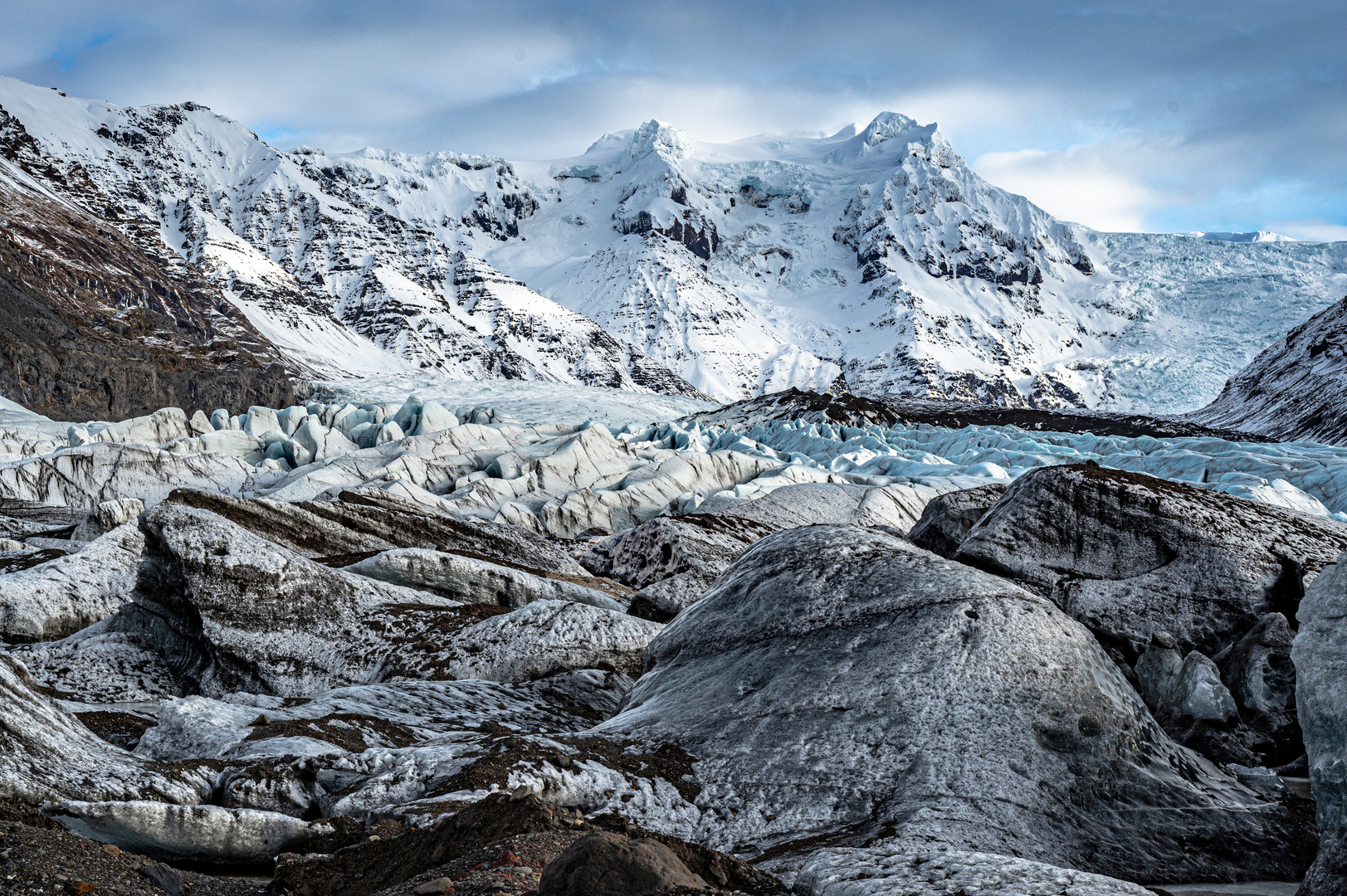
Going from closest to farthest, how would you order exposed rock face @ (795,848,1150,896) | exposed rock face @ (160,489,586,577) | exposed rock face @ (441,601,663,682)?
exposed rock face @ (795,848,1150,896)
exposed rock face @ (441,601,663,682)
exposed rock face @ (160,489,586,577)

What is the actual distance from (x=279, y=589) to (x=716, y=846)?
6787 millimetres

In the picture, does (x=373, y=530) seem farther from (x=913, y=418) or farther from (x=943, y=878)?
(x=913, y=418)

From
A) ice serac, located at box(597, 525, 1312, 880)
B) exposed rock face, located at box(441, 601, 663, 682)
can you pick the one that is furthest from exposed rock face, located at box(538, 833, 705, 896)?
exposed rock face, located at box(441, 601, 663, 682)

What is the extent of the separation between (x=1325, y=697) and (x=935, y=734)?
2.14 m

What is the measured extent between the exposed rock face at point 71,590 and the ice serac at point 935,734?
777 centimetres

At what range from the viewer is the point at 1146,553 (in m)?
9.14

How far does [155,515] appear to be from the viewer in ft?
35.6

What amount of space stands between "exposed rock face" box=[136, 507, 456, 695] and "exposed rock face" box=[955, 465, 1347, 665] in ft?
21.7

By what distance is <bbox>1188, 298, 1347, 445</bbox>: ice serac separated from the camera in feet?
212

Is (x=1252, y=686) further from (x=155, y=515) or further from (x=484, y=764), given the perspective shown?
(x=155, y=515)

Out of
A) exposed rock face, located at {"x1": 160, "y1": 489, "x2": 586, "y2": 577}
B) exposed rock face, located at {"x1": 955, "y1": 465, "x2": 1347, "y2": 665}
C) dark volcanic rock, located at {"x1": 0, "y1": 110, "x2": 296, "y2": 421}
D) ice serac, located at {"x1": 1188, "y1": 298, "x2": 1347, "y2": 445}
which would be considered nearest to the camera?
exposed rock face, located at {"x1": 955, "y1": 465, "x2": 1347, "y2": 665}

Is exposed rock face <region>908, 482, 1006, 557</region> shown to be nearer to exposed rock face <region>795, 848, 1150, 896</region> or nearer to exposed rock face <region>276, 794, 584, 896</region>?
exposed rock face <region>795, 848, 1150, 896</region>

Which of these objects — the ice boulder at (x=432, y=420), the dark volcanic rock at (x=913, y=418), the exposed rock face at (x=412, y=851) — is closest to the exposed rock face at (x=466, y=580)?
the exposed rock face at (x=412, y=851)

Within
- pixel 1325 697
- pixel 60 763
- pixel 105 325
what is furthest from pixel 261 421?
pixel 105 325
